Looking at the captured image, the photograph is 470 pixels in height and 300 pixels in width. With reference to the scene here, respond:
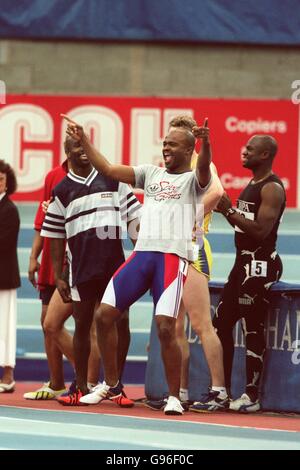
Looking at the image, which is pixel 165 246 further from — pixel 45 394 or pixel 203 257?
pixel 45 394

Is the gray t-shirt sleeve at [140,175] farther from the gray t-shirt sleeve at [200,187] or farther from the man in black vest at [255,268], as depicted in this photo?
the man in black vest at [255,268]

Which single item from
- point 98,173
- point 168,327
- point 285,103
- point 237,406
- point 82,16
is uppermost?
point 82,16

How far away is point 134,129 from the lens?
13156 mm

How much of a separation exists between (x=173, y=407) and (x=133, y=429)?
2.69 feet

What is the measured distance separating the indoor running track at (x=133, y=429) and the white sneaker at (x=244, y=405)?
12 cm

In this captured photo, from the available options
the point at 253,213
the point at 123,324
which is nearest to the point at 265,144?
the point at 253,213

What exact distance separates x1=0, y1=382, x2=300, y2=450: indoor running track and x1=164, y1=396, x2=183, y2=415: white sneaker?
54mm

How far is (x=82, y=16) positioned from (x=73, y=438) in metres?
8.30

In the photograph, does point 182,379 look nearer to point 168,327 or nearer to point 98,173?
point 168,327

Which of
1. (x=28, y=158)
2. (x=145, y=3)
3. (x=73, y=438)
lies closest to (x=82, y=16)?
(x=145, y=3)

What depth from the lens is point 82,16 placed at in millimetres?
14344

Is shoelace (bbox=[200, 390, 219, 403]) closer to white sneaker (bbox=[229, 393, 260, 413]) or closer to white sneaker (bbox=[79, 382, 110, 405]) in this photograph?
white sneaker (bbox=[229, 393, 260, 413])

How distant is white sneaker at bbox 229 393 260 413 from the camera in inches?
334

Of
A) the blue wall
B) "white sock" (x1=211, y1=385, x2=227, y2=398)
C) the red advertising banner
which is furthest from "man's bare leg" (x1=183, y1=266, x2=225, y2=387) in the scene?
the blue wall
